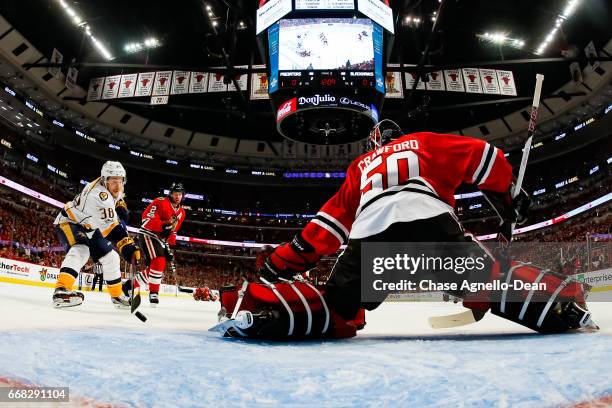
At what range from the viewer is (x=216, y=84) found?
14992 millimetres

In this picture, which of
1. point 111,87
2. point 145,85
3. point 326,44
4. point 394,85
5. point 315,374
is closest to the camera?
point 315,374

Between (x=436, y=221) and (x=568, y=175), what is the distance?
26.8 m

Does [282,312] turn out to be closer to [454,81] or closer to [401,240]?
[401,240]

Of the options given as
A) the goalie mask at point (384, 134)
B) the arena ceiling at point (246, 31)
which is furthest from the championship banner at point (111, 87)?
the goalie mask at point (384, 134)

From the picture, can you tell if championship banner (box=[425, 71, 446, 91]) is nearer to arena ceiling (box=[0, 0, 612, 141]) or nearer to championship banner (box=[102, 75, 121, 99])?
arena ceiling (box=[0, 0, 612, 141])

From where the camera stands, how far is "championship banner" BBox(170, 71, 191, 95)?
14.8m

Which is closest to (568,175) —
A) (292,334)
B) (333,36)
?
(333,36)

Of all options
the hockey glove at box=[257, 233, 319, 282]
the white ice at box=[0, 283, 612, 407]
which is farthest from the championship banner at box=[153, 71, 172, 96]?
the white ice at box=[0, 283, 612, 407]

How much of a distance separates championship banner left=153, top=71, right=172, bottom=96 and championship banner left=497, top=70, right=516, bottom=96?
10799mm

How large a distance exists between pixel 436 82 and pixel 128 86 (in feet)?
35.3

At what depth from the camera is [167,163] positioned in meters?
27.9

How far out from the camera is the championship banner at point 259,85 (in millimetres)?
13545

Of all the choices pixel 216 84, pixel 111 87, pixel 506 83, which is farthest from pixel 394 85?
pixel 111 87

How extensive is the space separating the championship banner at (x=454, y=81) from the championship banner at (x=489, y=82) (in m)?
0.63
